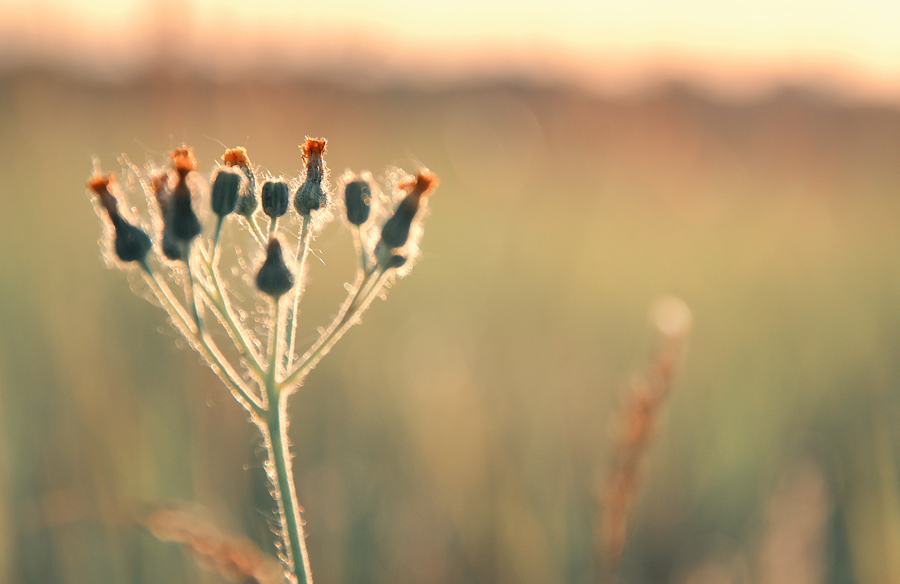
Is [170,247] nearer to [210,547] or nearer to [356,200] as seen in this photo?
[356,200]

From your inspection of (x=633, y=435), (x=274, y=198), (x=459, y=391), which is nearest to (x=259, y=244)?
(x=274, y=198)

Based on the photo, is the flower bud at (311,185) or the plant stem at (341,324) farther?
the flower bud at (311,185)

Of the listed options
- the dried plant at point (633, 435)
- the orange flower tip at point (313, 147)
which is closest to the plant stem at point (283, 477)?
the orange flower tip at point (313, 147)

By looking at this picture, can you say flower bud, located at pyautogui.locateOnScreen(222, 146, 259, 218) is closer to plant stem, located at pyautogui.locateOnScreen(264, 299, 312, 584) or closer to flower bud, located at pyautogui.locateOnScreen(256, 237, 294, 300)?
flower bud, located at pyautogui.locateOnScreen(256, 237, 294, 300)

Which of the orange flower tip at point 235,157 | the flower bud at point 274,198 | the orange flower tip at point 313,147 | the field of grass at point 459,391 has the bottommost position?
the field of grass at point 459,391

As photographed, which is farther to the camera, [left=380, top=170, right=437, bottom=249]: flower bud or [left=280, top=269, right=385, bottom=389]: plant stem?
[left=380, top=170, right=437, bottom=249]: flower bud

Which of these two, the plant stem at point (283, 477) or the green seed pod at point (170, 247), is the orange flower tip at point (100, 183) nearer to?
the green seed pod at point (170, 247)

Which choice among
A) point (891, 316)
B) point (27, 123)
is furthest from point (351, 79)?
point (891, 316)

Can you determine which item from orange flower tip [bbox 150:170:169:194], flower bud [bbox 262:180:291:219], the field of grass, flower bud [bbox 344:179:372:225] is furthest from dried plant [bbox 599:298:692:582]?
orange flower tip [bbox 150:170:169:194]

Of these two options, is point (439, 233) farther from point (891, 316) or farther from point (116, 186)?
point (116, 186)
